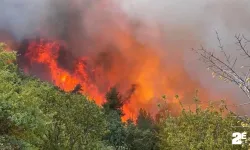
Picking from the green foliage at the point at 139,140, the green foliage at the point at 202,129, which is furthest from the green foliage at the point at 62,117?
the green foliage at the point at 139,140

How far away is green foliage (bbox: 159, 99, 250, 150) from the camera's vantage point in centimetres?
2486

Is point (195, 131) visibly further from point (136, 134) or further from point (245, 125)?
point (136, 134)

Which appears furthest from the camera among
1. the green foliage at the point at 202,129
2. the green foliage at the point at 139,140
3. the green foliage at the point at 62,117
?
the green foliage at the point at 139,140

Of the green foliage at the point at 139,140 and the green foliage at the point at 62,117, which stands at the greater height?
the green foliage at the point at 139,140

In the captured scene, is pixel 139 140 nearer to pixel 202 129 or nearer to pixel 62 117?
pixel 202 129

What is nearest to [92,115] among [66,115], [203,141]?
[66,115]

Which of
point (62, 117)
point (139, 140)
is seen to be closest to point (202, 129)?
point (62, 117)

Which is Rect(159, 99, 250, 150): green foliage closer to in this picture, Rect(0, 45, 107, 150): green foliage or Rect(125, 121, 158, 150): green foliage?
Rect(0, 45, 107, 150): green foliage

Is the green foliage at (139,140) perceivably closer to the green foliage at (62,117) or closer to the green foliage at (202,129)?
the green foliage at (202,129)

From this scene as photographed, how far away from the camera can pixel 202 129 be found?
2769 cm

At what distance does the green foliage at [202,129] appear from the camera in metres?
24.9

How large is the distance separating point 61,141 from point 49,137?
888mm

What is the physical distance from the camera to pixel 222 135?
26.0 metres

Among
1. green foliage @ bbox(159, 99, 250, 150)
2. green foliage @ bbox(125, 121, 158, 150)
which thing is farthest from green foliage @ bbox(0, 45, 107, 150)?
green foliage @ bbox(125, 121, 158, 150)
